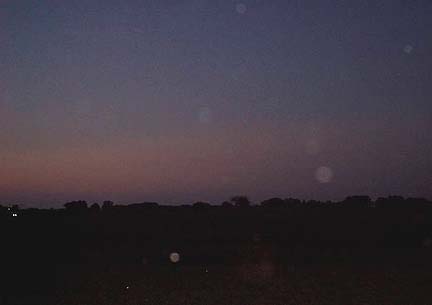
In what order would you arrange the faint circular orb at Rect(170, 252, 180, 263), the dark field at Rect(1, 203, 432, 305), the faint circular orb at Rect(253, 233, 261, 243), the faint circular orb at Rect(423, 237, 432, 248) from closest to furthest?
the dark field at Rect(1, 203, 432, 305) < the faint circular orb at Rect(170, 252, 180, 263) < the faint circular orb at Rect(423, 237, 432, 248) < the faint circular orb at Rect(253, 233, 261, 243)

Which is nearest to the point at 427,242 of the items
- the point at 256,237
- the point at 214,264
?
the point at 256,237

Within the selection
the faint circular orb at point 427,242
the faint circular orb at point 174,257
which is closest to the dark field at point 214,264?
the faint circular orb at point 427,242

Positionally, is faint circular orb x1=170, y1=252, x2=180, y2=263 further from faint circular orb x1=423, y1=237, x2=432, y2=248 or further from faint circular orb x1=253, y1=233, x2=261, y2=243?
faint circular orb x1=423, y1=237, x2=432, y2=248

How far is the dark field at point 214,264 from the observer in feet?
55.9

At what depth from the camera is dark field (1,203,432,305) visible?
17.0 m

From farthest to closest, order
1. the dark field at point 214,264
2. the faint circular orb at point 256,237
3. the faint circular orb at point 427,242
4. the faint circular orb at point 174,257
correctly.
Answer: the faint circular orb at point 256,237
the faint circular orb at point 427,242
the faint circular orb at point 174,257
the dark field at point 214,264

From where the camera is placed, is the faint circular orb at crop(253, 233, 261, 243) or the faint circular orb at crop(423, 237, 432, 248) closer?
the faint circular orb at crop(423, 237, 432, 248)

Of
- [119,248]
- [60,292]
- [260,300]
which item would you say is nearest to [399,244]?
[119,248]

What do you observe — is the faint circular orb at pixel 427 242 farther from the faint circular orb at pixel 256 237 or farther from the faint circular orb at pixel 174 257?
the faint circular orb at pixel 174 257

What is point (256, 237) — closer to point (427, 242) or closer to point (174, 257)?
point (427, 242)

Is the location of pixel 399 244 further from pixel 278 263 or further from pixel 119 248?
pixel 119 248

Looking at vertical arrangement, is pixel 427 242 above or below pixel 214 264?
above

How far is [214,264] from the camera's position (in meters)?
25.4

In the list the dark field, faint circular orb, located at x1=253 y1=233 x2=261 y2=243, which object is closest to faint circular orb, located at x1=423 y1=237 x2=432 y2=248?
the dark field
